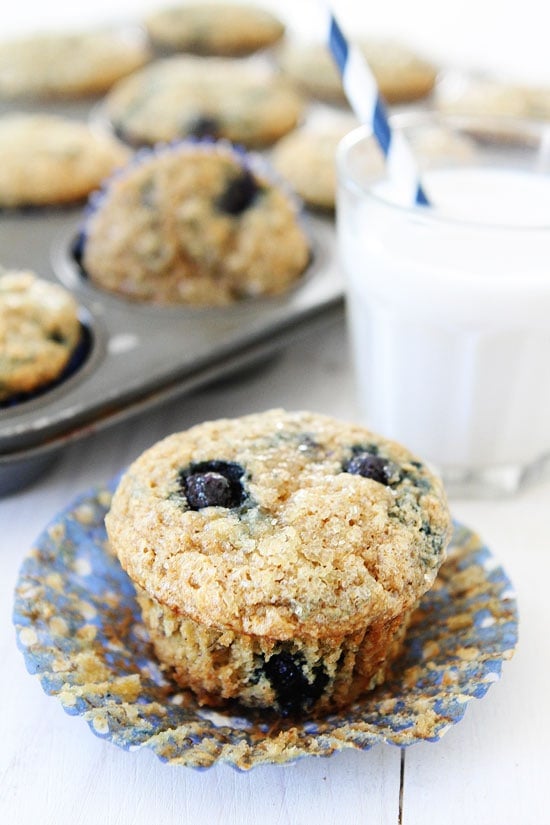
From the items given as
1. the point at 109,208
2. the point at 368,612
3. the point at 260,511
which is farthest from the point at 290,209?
the point at 368,612

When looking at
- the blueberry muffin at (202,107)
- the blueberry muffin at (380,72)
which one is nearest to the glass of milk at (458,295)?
the blueberry muffin at (202,107)

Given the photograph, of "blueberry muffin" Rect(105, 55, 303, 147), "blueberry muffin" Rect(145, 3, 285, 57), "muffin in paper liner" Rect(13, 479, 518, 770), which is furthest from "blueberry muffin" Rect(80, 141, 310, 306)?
"blueberry muffin" Rect(145, 3, 285, 57)

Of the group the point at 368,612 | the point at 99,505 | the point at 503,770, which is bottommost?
the point at 503,770

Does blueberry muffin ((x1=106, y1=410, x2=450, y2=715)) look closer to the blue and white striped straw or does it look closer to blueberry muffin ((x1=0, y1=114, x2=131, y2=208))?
the blue and white striped straw

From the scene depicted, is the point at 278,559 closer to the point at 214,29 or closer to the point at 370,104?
the point at 370,104

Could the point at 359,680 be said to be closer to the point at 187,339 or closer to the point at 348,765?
the point at 348,765

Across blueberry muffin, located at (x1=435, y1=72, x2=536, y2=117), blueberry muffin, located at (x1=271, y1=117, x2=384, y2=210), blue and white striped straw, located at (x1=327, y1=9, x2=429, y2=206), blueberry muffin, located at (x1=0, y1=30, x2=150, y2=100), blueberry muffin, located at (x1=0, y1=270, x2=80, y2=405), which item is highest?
blue and white striped straw, located at (x1=327, y1=9, x2=429, y2=206)
